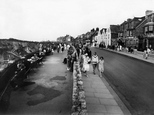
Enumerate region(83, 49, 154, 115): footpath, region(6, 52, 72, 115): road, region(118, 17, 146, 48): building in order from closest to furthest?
region(83, 49, 154, 115): footpath, region(6, 52, 72, 115): road, region(118, 17, 146, 48): building

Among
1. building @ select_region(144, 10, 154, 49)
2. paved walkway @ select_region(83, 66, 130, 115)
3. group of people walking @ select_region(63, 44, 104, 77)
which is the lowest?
paved walkway @ select_region(83, 66, 130, 115)

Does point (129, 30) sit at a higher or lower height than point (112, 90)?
higher

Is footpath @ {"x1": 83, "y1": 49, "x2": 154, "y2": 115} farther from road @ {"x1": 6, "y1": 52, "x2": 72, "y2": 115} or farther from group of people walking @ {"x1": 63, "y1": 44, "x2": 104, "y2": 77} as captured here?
group of people walking @ {"x1": 63, "y1": 44, "x2": 104, "y2": 77}

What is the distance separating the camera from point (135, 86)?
8.97 m

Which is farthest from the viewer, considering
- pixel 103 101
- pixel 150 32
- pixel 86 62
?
pixel 150 32

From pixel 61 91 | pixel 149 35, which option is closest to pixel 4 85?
pixel 61 91

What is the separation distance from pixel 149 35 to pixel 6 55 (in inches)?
1258

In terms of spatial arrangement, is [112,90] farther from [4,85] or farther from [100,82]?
[4,85]

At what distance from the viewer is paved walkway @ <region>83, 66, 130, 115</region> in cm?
583

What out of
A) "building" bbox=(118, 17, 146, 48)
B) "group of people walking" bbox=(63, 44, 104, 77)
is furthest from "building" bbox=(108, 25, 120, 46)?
"group of people walking" bbox=(63, 44, 104, 77)

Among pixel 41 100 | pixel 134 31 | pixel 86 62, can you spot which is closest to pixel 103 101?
pixel 41 100

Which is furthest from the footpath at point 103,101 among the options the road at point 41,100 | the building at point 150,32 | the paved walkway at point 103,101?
the building at point 150,32

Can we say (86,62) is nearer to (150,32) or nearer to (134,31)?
(150,32)

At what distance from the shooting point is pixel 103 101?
22.3 ft
